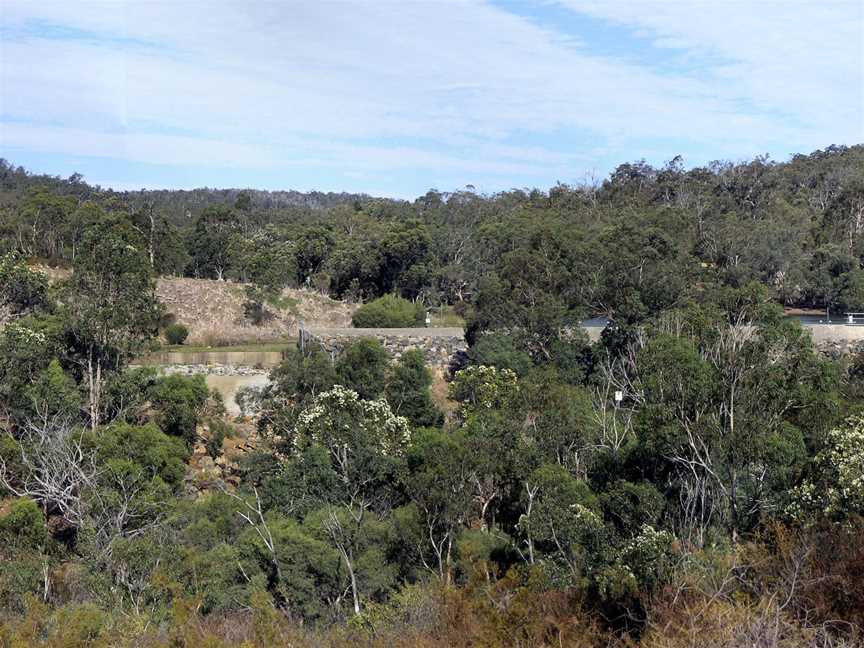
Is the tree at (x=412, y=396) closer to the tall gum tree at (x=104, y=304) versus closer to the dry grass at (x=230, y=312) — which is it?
the tall gum tree at (x=104, y=304)

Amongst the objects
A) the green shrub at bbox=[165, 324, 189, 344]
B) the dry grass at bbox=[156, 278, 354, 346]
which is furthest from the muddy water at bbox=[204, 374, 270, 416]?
the dry grass at bbox=[156, 278, 354, 346]

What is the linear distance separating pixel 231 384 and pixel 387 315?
1062 cm

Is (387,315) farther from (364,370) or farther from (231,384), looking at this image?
(364,370)

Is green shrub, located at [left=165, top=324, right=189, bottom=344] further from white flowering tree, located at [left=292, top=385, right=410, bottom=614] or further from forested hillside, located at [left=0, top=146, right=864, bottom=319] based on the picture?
white flowering tree, located at [left=292, top=385, right=410, bottom=614]

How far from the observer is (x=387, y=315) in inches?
1375

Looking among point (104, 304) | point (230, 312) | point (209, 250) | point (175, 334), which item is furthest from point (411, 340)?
point (209, 250)

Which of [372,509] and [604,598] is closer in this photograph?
[604,598]

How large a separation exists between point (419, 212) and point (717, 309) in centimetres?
4487

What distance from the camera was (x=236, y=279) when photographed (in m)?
44.5

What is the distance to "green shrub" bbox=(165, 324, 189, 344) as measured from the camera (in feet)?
109

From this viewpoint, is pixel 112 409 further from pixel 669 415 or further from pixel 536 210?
pixel 536 210

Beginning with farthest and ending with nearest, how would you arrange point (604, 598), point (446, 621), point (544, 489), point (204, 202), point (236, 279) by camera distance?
point (204, 202) → point (236, 279) → point (544, 489) → point (604, 598) → point (446, 621)

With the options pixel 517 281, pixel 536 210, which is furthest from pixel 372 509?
pixel 536 210

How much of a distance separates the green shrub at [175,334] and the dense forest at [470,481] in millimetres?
6242
